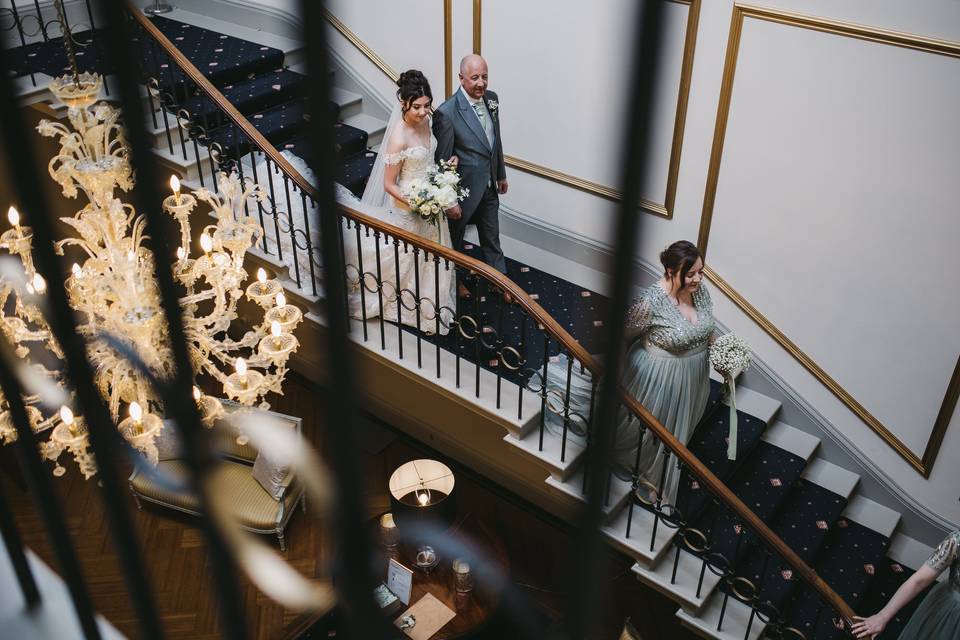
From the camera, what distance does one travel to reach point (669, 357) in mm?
5102

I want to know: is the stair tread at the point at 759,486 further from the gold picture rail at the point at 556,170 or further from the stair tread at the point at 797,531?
the gold picture rail at the point at 556,170

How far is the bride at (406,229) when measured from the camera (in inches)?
210

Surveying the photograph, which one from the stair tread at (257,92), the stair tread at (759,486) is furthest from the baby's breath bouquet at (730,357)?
the stair tread at (257,92)

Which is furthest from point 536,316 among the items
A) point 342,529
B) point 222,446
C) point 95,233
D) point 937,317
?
point 342,529

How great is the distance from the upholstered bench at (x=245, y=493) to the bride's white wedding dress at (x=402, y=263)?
1.47 metres

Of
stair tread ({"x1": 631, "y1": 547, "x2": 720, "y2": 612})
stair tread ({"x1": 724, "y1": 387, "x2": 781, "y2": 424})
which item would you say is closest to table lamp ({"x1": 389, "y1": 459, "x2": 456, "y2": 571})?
stair tread ({"x1": 631, "y1": 547, "x2": 720, "y2": 612})

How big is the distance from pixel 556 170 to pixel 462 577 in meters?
3.12

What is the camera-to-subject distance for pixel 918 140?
16.4 feet

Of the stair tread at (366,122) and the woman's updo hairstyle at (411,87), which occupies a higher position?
the woman's updo hairstyle at (411,87)

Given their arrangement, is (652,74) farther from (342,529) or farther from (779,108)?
(779,108)

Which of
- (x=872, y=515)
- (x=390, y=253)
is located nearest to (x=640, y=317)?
(x=390, y=253)

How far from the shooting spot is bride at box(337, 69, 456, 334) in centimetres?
532

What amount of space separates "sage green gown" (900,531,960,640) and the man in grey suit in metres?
3.37

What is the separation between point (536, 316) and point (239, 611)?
12.7 ft
